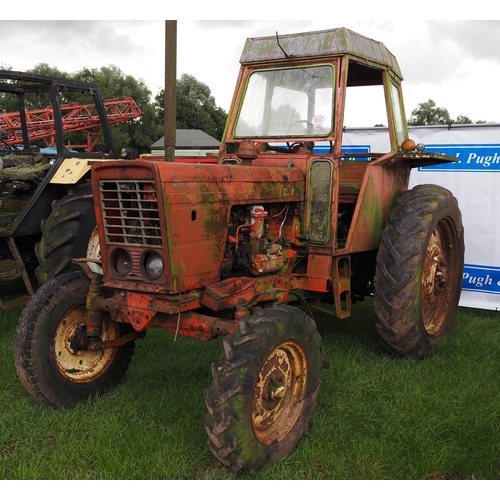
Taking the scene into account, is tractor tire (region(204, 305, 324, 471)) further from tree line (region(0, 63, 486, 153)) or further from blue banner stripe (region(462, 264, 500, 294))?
tree line (region(0, 63, 486, 153))

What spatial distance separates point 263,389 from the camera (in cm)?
318

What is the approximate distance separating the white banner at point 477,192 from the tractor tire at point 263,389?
4320 mm

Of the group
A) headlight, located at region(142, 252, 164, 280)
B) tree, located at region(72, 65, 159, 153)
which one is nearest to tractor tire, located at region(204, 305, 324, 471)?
headlight, located at region(142, 252, 164, 280)

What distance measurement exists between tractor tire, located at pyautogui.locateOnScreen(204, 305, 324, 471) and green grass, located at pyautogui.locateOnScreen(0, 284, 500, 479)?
0.16 metres

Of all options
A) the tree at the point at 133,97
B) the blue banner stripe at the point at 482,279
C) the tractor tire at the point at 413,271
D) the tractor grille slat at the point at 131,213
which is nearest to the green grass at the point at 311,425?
the tractor tire at the point at 413,271

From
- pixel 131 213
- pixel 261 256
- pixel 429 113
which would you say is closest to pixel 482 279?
pixel 261 256

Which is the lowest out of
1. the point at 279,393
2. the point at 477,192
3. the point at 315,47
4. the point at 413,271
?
the point at 279,393

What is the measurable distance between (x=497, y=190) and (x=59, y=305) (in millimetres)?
5472

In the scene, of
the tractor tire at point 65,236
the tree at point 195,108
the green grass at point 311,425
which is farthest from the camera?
the tree at point 195,108

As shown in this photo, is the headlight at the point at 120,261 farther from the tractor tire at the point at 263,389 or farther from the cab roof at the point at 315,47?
the cab roof at the point at 315,47

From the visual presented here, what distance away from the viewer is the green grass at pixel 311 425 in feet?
10.4

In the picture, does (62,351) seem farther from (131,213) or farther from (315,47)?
(315,47)

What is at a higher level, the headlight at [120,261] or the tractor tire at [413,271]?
the headlight at [120,261]

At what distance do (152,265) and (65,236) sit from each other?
6.96ft
